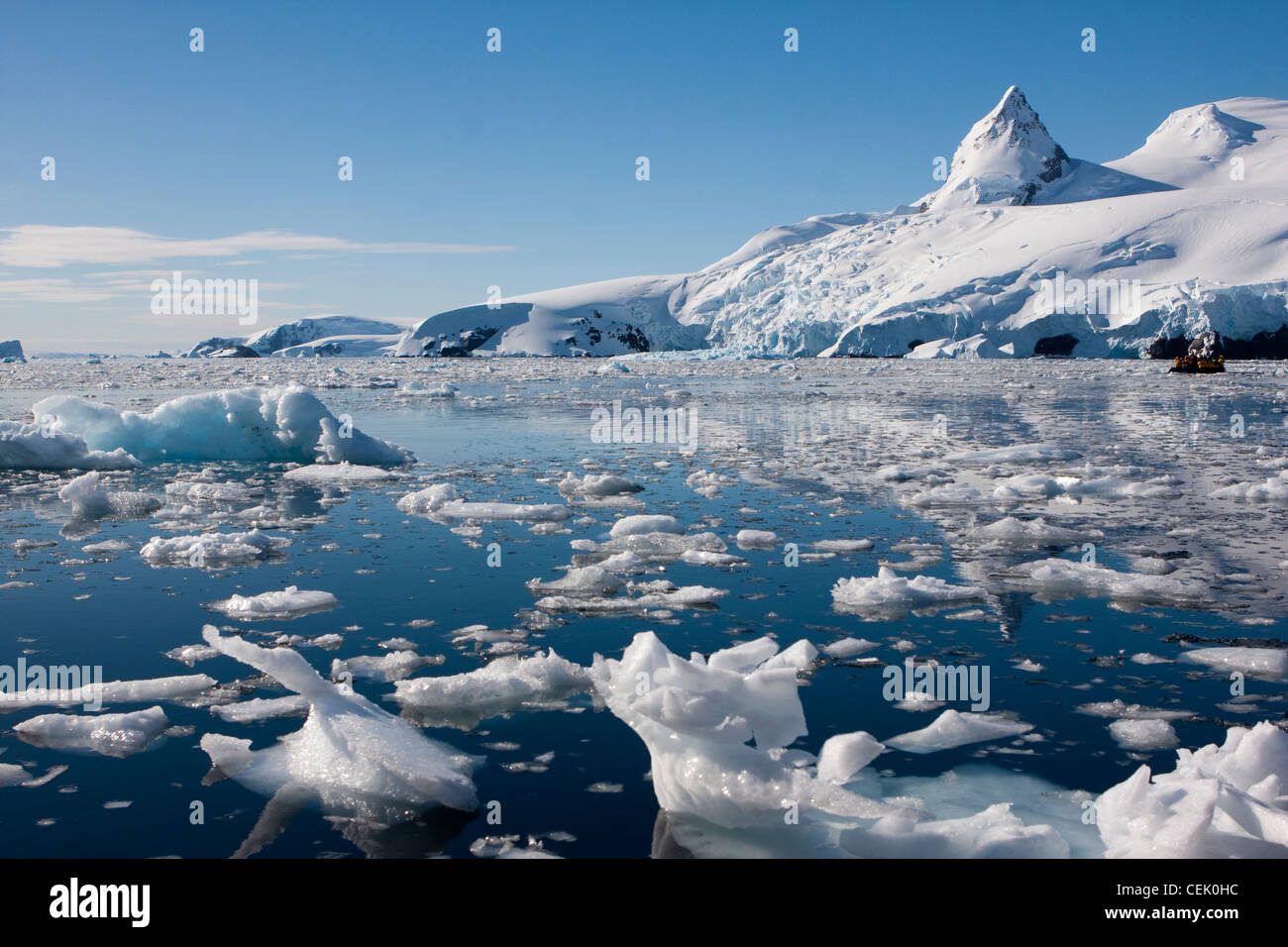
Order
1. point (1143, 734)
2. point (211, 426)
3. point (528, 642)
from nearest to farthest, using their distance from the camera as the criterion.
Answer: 1. point (1143, 734)
2. point (528, 642)
3. point (211, 426)

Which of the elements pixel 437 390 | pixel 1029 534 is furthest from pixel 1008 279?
pixel 1029 534

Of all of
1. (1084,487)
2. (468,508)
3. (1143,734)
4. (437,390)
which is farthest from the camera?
(437,390)

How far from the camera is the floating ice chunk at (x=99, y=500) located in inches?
342

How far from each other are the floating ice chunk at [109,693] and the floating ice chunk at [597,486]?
535 centimetres

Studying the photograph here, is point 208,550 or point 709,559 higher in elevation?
point 208,550

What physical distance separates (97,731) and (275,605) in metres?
1.65

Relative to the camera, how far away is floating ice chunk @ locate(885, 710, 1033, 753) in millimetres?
3666

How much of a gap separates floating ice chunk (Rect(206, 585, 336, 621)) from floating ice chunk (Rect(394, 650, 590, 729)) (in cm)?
145

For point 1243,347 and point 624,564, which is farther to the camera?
point 1243,347

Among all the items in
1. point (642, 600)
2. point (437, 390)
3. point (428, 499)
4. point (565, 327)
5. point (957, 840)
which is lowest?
point (957, 840)

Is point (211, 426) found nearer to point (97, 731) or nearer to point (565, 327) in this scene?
point (97, 731)

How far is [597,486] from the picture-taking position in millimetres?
9477
